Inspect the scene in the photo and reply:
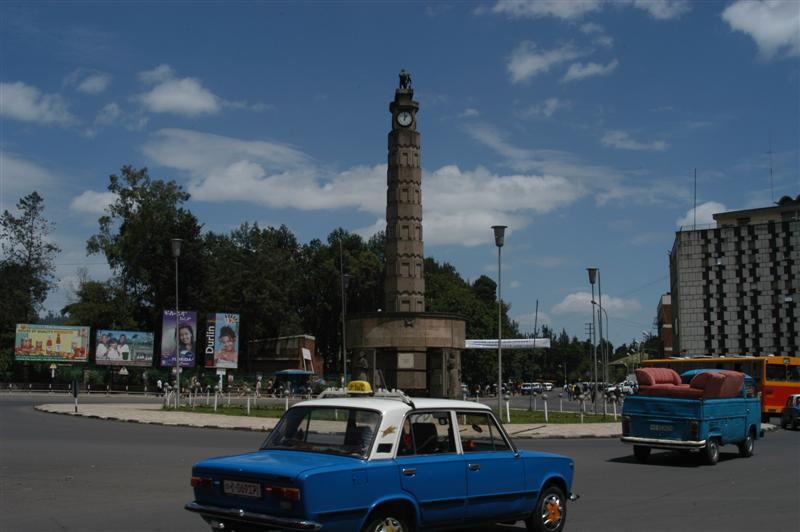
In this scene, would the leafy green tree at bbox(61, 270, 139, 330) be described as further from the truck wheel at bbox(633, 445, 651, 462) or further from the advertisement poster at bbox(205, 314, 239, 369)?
the truck wheel at bbox(633, 445, 651, 462)

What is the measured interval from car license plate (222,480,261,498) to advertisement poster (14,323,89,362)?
2346 inches

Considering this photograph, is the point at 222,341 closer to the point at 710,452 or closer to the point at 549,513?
the point at 710,452

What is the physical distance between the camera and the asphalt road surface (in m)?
9.62

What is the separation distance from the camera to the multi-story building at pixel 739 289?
87.4 metres

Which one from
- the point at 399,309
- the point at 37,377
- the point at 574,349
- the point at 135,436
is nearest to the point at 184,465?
the point at 135,436

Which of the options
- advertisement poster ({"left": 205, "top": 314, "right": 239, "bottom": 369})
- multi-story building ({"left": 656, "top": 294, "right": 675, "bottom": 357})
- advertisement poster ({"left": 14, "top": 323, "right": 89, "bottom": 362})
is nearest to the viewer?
advertisement poster ({"left": 205, "top": 314, "right": 239, "bottom": 369})

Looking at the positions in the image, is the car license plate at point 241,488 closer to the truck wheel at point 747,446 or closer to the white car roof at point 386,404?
the white car roof at point 386,404

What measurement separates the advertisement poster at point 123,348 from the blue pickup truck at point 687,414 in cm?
5238

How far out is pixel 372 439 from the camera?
7.10 metres

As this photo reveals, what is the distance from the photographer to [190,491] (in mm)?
12039

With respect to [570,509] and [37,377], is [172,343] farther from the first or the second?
[570,509]

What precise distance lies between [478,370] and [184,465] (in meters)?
75.4

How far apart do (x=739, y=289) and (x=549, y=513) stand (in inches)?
3530

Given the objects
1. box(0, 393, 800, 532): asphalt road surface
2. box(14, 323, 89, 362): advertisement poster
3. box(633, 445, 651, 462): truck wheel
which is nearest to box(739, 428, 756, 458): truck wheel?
box(0, 393, 800, 532): asphalt road surface
